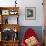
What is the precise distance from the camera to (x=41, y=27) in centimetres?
588

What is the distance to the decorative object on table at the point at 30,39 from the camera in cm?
538

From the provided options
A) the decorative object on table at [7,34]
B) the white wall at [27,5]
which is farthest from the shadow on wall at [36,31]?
the decorative object on table at [7,34]

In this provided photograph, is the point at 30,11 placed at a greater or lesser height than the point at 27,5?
lesser

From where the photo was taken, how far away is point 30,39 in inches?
213

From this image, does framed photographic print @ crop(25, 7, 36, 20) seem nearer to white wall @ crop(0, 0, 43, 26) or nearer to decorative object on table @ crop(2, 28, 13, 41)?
white wall @ crop(0, 0, 43, 26)

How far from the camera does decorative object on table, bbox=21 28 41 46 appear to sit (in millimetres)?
5379

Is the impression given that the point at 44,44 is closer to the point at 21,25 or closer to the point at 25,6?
the point at 21,25

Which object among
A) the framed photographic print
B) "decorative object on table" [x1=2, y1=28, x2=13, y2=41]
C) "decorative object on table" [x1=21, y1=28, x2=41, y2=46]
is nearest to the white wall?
the framed photographic print

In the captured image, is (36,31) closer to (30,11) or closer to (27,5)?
(30,11)

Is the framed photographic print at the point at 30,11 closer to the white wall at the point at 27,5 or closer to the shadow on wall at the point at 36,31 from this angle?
the white wall at the point at 27,5

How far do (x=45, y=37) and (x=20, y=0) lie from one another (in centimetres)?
169

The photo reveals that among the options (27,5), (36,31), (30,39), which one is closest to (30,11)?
(27,5)

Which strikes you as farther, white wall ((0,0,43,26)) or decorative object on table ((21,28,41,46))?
white wall ((0,0,43,26))

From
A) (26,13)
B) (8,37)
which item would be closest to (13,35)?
(8,37)
